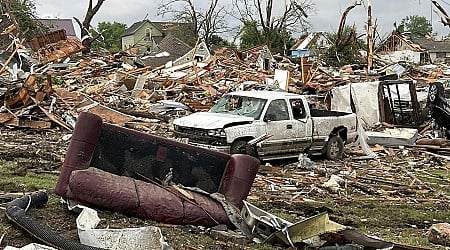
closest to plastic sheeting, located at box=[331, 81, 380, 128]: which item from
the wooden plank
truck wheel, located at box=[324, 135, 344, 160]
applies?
truck wheel, located at box=[324, 135, 344, 160]

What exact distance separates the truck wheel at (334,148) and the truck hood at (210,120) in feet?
9.36

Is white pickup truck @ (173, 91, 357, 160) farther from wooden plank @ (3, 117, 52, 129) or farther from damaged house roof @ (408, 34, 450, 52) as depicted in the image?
damaged house roof @ (408, 34, 450, 52)

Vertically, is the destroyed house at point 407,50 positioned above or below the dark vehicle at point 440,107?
above

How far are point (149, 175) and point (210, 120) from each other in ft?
20.2

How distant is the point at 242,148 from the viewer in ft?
46.7

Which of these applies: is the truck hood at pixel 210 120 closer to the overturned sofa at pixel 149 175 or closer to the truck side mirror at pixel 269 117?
the truck side mirror at pixel 269 117

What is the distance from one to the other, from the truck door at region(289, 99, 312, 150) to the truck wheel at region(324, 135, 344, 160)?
867mm

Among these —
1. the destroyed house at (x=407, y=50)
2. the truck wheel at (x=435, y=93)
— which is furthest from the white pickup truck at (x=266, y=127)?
the destroyed house at (x=407, y=50)

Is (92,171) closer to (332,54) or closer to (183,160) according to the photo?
(183,160)

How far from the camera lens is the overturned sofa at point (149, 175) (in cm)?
750

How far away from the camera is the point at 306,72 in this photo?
1158 inches

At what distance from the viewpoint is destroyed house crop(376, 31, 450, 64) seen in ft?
173

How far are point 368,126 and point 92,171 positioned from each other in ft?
53.5

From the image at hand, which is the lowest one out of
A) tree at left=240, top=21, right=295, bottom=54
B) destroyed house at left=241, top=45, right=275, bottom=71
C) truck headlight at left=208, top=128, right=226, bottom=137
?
truck headlight at left=208, top=128, right=226, bottom=137
